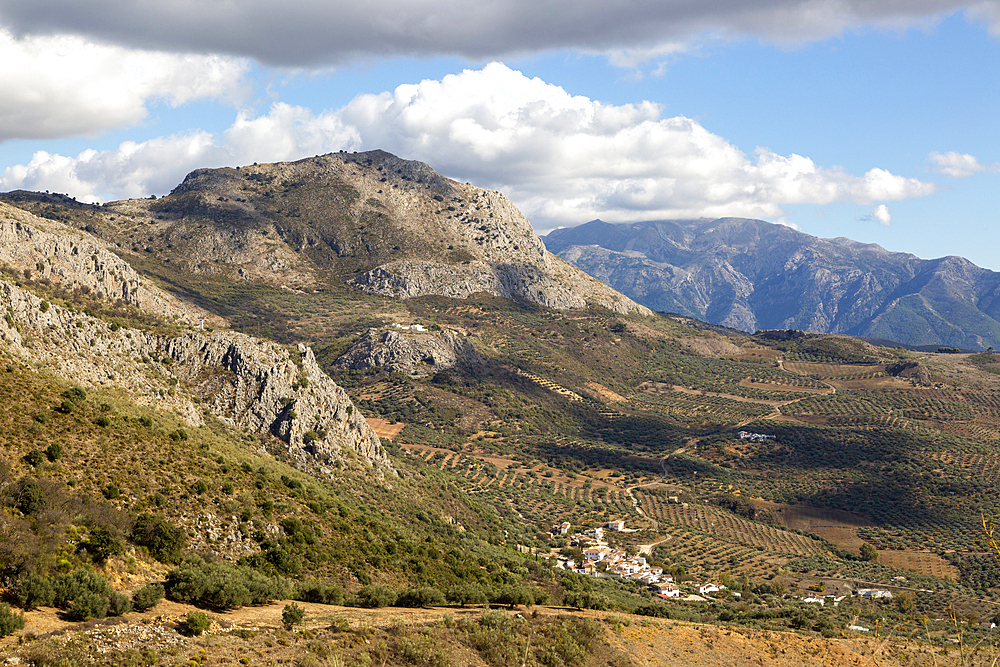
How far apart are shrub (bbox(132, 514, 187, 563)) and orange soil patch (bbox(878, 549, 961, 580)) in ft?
292

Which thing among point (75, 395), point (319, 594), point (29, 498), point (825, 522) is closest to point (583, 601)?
point (319, 594)

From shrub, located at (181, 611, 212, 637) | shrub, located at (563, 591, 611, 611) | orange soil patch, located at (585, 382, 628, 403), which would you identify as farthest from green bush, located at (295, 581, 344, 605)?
orange soil patch, located at (585, 382, 628, 403)

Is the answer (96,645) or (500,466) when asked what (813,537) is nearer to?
(500,466)

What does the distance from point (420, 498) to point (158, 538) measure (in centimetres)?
4263

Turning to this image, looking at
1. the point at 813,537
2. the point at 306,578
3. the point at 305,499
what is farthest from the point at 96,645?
the point at 813,537

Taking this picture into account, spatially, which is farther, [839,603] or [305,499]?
[839,603]

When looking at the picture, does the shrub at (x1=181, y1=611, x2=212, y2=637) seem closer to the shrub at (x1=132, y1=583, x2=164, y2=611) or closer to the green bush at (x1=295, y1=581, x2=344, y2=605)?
the shrub at (x1=132, y1=583, x2=164, y2=611)

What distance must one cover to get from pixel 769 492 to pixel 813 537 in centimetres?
2109

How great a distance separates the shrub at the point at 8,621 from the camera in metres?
18.2

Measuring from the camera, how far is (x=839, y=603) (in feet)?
214

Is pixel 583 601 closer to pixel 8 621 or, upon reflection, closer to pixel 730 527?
pixel 8 621

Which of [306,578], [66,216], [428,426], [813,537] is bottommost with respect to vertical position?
[813,537]

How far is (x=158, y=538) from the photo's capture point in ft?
98.7

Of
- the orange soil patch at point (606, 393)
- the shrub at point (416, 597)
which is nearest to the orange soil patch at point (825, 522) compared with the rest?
the orange soil patch at point (606, 393)
